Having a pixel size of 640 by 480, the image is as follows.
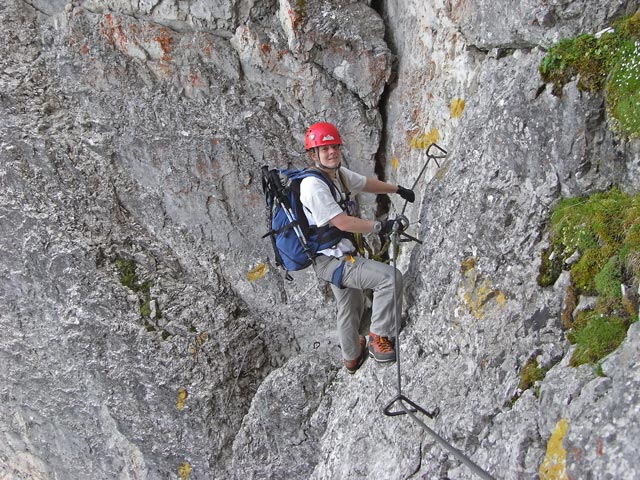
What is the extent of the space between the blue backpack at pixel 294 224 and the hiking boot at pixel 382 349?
144 cm

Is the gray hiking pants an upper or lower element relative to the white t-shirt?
lower

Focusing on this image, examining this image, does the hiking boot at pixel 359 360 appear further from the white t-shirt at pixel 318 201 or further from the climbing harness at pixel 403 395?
the white t-shirt at pixel 318 201

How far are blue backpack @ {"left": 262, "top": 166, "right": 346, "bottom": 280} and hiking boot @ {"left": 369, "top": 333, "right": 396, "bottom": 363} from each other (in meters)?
1.44

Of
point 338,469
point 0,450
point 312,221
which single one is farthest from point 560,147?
point 0,450

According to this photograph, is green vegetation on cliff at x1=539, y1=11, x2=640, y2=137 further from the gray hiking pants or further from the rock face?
the gray hiking pants

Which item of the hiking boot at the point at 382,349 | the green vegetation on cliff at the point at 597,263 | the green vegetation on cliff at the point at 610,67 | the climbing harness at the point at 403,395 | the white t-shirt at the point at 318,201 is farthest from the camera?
the hiking boot at the point at 382,349

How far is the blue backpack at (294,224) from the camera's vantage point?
23.8 feet

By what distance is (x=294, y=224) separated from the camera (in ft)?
23.9

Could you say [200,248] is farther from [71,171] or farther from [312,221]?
[312,221]

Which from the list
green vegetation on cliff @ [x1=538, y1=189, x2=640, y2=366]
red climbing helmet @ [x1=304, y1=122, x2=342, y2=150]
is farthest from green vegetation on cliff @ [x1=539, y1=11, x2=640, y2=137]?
red climbing helmet @ [x1=304, y1=122, x2=342, y2=150]

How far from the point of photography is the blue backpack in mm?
7250

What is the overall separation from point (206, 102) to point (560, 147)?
7.27 meters

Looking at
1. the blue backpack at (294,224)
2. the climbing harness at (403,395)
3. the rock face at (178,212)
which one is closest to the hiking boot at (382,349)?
the climbing harness at (403,395)

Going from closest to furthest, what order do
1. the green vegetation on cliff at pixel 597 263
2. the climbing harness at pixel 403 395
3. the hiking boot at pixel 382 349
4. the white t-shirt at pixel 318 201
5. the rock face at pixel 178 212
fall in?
the green vegetation on cliff at pixel 597 263
the climbing harness at pixel 403 395
the white t-shirt at pixel 318 201
the hiking boot at pixel 382 349
the rock face at pixel 178 212
